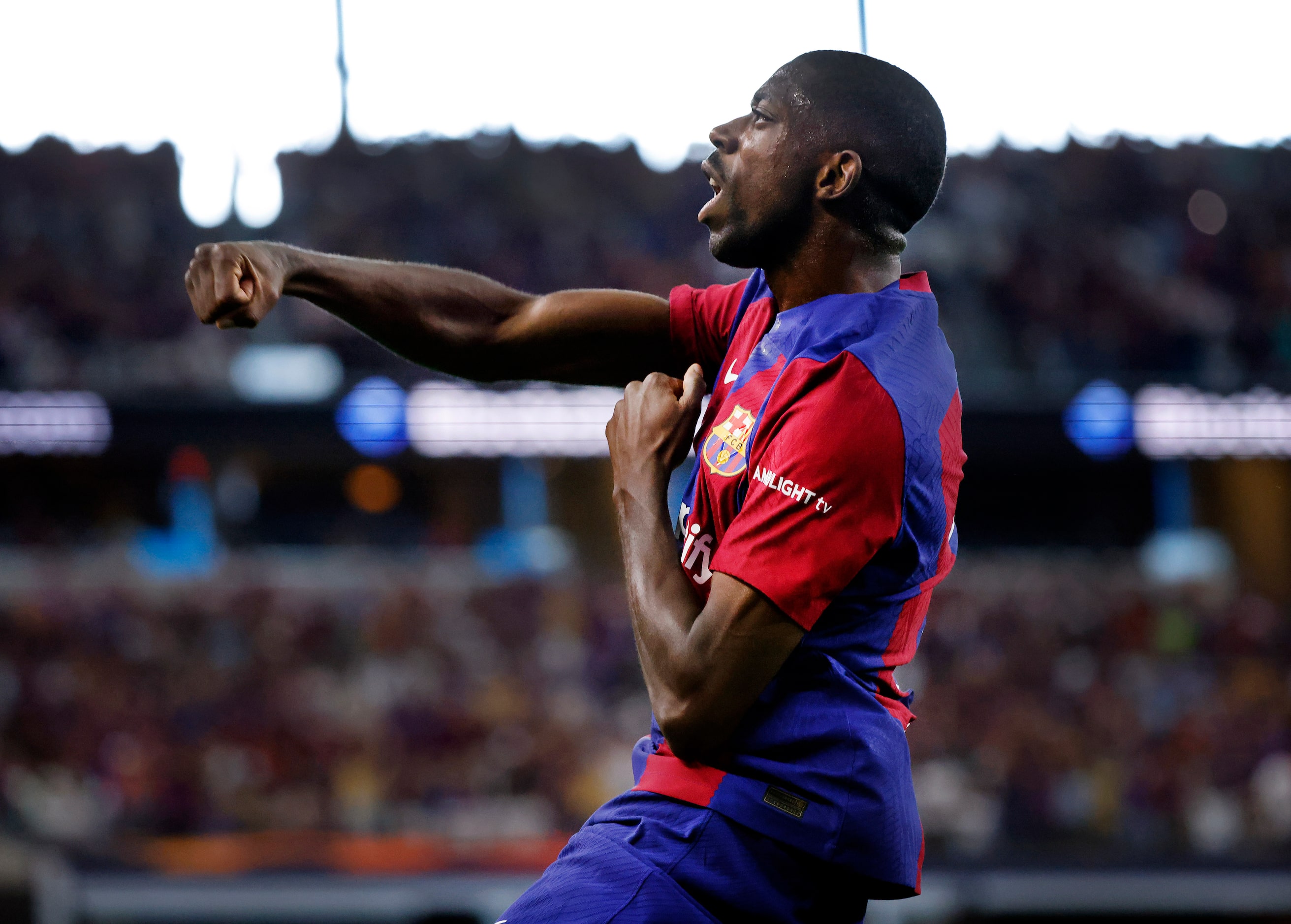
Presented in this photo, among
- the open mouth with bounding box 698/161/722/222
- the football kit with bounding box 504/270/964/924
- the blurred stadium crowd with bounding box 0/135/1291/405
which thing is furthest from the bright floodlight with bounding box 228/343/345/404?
the football kit with bounding box 504/270/964/924

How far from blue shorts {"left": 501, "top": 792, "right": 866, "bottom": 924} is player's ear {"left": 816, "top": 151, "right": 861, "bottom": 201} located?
3.23 feet

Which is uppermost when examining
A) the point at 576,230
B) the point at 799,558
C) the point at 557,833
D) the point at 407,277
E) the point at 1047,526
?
the point at 576,230

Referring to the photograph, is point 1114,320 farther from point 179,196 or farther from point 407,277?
point 407,277

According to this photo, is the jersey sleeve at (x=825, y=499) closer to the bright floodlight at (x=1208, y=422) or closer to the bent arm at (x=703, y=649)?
the bent arm at (x=703, y=649)

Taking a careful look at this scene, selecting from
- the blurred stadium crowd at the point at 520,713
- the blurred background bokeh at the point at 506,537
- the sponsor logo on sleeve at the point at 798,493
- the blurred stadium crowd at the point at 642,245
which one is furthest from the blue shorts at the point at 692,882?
the blurred stadium crowd at the point at 642,245

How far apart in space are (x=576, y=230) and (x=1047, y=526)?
6539mm

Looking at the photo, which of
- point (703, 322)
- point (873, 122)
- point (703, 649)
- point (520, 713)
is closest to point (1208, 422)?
point (520, 713)

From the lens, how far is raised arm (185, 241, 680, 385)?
240 cm

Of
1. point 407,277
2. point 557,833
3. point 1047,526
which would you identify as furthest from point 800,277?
point 1047,526

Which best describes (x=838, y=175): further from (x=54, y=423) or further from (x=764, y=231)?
(x=54, y=423)

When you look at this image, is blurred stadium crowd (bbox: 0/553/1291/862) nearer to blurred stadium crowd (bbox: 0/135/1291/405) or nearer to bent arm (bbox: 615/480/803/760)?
blurred stadium crowd (bbox: 0/135/1291/405)

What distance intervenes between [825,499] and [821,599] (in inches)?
5.7

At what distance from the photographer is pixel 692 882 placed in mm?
1948

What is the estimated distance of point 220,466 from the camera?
1429cm
